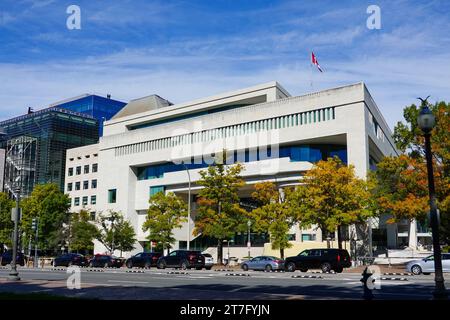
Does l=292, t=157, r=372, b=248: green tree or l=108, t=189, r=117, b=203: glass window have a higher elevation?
l=108, t=189, r=117, b=203: glass window

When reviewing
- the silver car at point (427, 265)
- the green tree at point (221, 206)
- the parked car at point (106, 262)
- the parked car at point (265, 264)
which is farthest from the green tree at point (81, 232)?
the silver car at point (427, 265)

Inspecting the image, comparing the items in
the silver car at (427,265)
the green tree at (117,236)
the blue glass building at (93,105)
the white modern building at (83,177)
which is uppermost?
the blue glass building at (93,105)

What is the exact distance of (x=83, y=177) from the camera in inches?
3406

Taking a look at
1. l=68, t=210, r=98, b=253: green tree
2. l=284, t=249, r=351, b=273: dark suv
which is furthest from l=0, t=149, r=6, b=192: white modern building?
l=284, t=249, r=351, b=273: dark suv

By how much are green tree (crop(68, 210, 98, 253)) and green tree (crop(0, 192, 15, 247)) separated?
1205cm

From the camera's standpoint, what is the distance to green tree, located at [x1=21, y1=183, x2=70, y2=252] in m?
67.5

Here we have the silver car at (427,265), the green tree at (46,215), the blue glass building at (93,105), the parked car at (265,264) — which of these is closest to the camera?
the silver car at (427,265)

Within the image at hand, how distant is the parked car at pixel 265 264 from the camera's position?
120ft

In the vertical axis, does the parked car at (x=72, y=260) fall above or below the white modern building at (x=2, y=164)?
below

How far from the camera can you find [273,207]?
44844 mm

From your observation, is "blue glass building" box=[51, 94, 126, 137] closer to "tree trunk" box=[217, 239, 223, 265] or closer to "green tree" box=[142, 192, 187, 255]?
"green tree" box=[142, 192, 187, 255]

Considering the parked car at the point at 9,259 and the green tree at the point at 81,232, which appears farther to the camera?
the green tree at the point at 81,232

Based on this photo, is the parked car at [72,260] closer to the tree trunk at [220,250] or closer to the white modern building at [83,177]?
the tree trunk at [220,250]

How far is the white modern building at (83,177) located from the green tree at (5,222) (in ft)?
37.9
